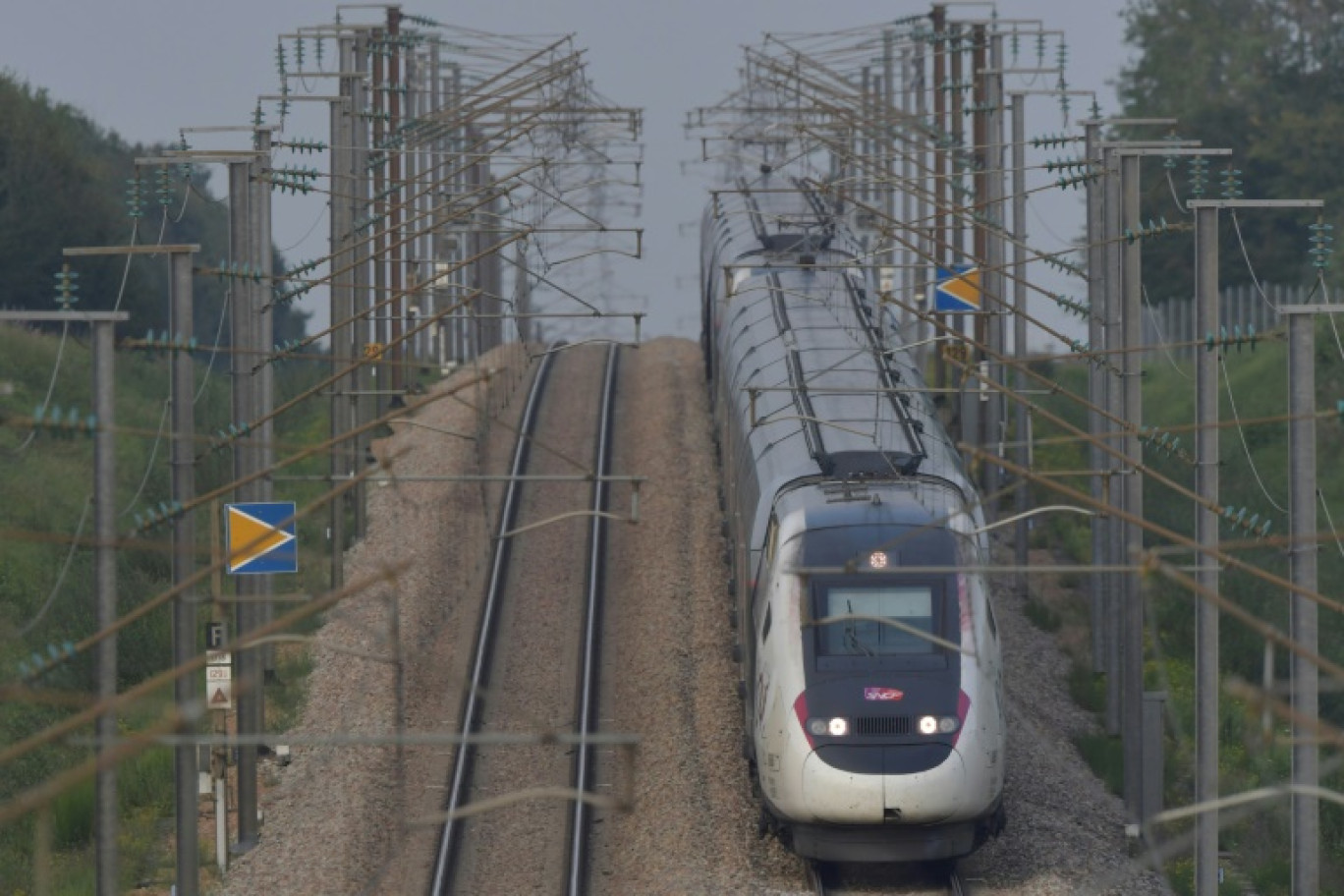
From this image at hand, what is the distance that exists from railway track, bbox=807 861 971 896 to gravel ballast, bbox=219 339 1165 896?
26 centimetres

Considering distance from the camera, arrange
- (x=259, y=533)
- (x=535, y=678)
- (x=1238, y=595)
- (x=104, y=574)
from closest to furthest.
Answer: (x=104, y=574) < (x=259, y=533) < (x=535, y=678) < (x=1238, y=595)

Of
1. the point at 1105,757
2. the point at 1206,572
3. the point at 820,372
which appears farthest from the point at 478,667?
the point at 1206,572

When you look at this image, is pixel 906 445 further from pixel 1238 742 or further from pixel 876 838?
pixel 1238 742

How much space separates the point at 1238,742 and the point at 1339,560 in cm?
823

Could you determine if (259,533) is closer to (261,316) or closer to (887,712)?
(261,316)

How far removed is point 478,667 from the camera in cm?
2991

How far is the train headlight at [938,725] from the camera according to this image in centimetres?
2078

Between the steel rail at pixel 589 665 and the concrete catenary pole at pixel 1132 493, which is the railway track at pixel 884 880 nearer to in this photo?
the steel rail at pixel 589 665

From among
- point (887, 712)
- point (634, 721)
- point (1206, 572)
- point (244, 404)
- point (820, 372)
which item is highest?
point (820, 372)

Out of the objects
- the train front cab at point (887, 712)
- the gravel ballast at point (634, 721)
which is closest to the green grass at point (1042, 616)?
the gravel ballast at point (634, 721)

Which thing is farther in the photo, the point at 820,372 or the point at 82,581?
the point at 82,581

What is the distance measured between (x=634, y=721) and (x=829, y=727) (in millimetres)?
7381

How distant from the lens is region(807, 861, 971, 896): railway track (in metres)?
21.5

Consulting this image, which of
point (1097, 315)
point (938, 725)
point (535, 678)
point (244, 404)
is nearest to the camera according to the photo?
point (938, 725)
